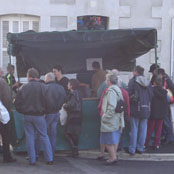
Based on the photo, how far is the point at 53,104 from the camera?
28.3 ft

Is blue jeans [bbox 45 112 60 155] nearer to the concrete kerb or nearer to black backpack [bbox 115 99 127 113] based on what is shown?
the concrete kerb

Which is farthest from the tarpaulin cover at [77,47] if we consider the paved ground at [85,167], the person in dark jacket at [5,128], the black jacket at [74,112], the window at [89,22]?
the window at [89,22]

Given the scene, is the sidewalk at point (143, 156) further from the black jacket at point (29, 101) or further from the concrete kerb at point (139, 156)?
the black jacket at point (29, 101)

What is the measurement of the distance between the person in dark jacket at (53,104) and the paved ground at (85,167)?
A: 54 centimetres

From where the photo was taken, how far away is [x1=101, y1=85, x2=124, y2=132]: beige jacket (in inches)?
Result: 327

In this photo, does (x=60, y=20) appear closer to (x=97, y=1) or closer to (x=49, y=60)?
(x=97, y=1)

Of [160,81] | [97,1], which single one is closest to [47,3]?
[97,1]

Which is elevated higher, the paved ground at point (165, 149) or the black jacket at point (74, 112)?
the black jacket at point (74, 112)

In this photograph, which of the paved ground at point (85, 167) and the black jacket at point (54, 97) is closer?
the paved ground at point (85, 167)

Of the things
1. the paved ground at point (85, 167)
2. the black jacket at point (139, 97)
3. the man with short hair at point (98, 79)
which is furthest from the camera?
the man with short hair at point (98, 79)

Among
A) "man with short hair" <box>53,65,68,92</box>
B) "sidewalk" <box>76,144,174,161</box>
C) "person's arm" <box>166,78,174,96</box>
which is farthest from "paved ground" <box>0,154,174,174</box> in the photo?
"person's arm" <box>166,78,174,96</box>

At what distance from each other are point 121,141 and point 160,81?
1462 millimetres

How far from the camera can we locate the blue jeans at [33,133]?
8.34 m

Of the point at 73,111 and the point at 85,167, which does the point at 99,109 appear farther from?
the point at 85,167
